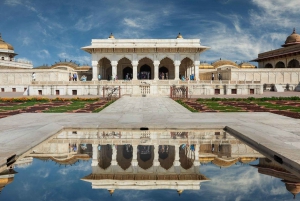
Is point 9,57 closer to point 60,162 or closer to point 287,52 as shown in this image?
point 287,52

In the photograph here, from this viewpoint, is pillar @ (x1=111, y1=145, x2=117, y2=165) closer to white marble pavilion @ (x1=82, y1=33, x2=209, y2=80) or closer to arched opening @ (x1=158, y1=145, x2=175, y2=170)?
arched opening @ (x1=158, y1=145, x2=175, y2=170)

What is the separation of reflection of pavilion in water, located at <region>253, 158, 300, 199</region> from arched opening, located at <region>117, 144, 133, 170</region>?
189cm

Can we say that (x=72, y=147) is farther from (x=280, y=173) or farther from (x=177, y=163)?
(x=280, y=173)

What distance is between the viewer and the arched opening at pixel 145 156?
4294mm

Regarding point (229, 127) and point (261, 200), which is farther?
point (229, 127)

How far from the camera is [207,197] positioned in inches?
127

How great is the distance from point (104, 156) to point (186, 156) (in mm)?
1342

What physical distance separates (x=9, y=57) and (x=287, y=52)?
43124 mm

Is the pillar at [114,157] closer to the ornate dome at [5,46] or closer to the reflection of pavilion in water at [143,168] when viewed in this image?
the reflection of pavilion in water at [143,168]

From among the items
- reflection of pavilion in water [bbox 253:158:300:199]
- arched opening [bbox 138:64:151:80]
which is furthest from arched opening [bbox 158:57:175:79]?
reflection of pavilion in water [bbox 253:158:300:199]

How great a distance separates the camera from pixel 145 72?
40906 millimetres

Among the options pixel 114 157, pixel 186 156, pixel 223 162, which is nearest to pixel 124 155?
pixel 114 157

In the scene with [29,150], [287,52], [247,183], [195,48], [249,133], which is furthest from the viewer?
[287,52]

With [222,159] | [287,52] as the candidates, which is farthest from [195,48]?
[222,159]
